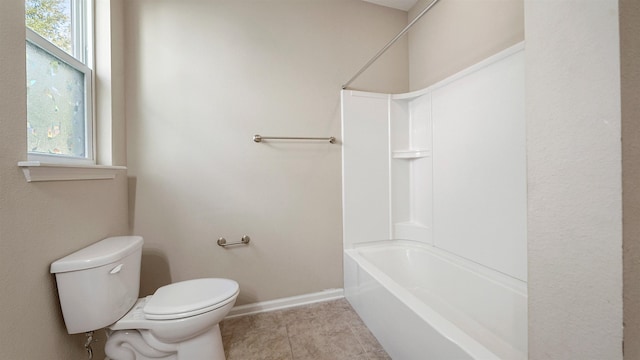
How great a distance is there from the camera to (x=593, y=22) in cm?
45

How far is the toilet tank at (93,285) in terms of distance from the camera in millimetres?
984

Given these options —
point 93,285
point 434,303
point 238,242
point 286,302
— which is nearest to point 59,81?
point 93,285

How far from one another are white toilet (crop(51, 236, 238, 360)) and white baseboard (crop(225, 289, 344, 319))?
506 mm

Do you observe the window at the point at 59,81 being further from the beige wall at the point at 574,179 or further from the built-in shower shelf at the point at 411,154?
the built-in shower shelf at the point at 411,154

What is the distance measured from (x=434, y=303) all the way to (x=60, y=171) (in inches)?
86.1

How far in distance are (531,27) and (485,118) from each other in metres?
1.07

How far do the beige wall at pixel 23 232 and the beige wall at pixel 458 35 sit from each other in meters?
2.24

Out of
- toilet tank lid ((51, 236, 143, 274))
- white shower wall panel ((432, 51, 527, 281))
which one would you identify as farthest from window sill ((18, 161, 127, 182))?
white shower wall panel ((432, 51, 527, 281))

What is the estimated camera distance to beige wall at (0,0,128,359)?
79 cm

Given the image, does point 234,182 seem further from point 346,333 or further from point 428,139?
point 428,139

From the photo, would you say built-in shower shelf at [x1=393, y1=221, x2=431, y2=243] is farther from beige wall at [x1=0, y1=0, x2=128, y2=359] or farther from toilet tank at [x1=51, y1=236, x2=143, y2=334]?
beige wall at [x1=0, y1=0, x2=128, y2=359]

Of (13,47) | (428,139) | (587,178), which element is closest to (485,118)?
(428,139)

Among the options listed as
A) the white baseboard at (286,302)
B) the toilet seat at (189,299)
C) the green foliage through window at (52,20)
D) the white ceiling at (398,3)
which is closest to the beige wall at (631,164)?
the toilet seat at (189,299)

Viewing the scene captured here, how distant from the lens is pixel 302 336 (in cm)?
156
